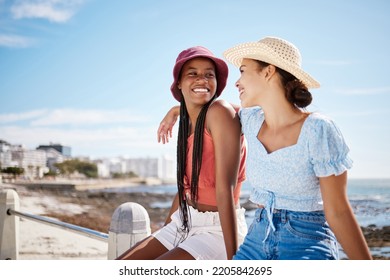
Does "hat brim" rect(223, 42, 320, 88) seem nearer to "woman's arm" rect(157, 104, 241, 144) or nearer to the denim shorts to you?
the denim shorts

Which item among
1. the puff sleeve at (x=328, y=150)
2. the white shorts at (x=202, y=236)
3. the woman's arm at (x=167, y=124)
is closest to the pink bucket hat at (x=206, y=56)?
the woman's arm at (x=167, y=124)

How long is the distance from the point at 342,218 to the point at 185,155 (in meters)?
0.83

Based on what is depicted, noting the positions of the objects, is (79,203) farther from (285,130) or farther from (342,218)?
(342,218)

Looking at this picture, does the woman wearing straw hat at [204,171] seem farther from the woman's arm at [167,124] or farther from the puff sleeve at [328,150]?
the puff sleeve at [328,150]

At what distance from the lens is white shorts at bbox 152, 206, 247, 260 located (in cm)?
197

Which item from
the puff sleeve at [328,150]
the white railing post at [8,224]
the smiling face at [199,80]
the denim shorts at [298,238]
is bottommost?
the white railing post at [8,224]

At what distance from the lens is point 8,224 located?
3.89m

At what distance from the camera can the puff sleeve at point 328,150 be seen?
4.84 feet

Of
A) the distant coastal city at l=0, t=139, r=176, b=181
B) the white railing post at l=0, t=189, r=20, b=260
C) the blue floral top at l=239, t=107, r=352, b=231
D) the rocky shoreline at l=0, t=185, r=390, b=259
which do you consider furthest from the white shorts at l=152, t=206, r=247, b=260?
the rocky shoreline at l=0, t=185, r=390, b=259

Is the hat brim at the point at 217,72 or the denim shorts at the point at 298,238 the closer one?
the denim shorts at the point at 298,238

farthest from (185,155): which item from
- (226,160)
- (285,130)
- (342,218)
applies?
(342,218)

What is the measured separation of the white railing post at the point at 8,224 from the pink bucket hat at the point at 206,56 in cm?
229

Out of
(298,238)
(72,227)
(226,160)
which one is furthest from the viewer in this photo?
(72,227)
